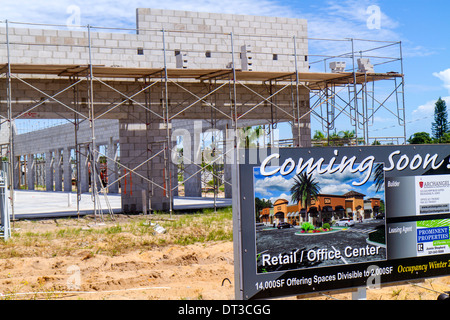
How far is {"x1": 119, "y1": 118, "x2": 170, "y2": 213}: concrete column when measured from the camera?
732 inches

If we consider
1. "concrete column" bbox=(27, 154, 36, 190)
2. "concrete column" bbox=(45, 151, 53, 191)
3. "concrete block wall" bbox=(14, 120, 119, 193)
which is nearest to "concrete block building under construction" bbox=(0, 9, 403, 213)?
"concrete block wall" bbox=(14, 120, 119, 193)

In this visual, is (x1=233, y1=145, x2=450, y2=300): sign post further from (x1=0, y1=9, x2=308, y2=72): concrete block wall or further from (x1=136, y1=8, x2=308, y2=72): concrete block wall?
(x1=136, y1=8, x2=308, y2=72): concrete block wall

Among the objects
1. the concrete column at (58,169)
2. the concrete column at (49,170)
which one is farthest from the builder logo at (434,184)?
the concrete column at (49,170)

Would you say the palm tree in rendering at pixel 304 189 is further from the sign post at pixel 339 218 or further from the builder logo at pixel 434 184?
the builder logo at pixel 434 184

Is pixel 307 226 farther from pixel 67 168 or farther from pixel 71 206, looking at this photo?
pixel 67 168

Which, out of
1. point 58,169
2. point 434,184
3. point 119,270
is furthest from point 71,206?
point 434,184

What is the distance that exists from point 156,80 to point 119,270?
9.88 metres

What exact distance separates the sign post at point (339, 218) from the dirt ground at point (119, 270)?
4.76 feet

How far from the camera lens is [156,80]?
18703 mm

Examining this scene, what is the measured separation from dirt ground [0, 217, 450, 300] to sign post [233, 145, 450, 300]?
57.1 inches
